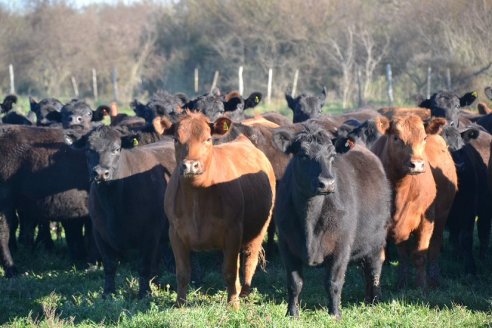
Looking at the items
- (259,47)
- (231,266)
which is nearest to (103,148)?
(231,266)

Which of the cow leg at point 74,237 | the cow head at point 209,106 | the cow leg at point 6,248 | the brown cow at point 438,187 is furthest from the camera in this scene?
the cow head at point 209,106

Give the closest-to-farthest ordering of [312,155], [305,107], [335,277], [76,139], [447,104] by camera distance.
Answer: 1. [312,155]
2. [335,277]
3. [76,139]
4. [447,104]
5. [305,107]

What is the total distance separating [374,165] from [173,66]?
33.1 m

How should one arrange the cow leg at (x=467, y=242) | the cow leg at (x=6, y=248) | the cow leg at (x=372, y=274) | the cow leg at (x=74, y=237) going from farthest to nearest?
1. the cow leg at (x=74, y=237)
2. the cow leg at (x=6, y=248)
3. the cow leg at (x=467, y=242)
4. the cow leg at (x=372, y=274)

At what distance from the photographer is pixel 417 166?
744cm

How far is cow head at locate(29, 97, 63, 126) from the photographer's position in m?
13.1

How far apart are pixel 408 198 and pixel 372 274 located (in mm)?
908

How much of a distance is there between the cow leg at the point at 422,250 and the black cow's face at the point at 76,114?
6.12m

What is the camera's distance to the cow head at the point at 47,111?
42.8 feet

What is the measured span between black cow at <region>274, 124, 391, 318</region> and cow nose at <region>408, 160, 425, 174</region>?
1.82 ft

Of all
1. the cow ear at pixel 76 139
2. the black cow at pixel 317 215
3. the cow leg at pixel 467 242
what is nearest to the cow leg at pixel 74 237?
the cow ear at pixel 76 139

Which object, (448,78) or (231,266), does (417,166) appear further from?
(448,78)

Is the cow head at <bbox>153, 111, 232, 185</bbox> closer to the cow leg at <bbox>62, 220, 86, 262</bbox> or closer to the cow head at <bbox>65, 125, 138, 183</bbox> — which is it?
the cow head at <bbox>65, 125, 138, 183</bbox>

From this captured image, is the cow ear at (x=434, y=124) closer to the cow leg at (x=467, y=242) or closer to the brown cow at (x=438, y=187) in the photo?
the brown cow at (x=438, y=187)
